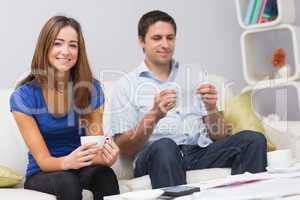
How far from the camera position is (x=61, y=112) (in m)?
2.37

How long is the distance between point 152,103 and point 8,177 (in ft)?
2.62

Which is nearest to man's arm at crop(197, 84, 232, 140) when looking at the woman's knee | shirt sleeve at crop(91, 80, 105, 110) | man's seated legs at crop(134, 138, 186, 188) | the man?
the man

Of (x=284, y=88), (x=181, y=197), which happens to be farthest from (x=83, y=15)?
(x=181, y=197)

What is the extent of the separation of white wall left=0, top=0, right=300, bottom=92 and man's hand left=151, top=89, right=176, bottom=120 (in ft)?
2.57

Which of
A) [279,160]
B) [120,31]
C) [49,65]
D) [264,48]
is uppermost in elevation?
[120,31]

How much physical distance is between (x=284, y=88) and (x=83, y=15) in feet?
4.60

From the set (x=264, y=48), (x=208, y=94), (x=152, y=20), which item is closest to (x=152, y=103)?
(x=208, y=94)

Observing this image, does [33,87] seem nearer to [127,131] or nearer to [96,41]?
[127,131]

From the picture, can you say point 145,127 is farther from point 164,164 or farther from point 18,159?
point 18,159

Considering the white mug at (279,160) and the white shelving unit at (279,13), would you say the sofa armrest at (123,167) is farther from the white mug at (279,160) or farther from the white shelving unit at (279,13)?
the white shelving unit at (279,13)

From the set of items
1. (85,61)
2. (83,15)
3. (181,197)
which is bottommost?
(181,197)

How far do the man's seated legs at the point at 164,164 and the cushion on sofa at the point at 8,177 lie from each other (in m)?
0.52

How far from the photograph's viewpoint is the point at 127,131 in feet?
8.58

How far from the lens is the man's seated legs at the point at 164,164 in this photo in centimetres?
231
